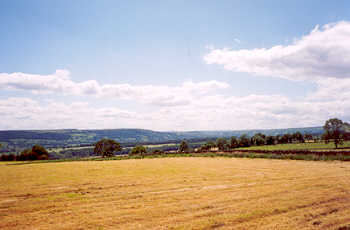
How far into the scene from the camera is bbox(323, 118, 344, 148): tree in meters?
99.2

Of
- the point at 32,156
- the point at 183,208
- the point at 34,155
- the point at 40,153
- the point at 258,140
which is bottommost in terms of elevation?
the point at 32,156

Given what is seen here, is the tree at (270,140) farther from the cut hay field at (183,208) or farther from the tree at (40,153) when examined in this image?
the cut hay field at (183,208)

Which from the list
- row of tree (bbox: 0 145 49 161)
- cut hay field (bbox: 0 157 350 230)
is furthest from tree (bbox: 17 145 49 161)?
cut hay field (bbox: 0 157 350 230)

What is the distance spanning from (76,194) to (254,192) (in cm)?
1444

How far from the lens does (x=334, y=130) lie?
3939 inches

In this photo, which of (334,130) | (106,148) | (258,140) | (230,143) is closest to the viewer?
(334,130)

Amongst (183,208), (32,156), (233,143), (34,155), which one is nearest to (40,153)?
(34,155)

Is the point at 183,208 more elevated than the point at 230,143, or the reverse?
the point at 183,208

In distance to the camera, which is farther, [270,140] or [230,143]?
[230,143]

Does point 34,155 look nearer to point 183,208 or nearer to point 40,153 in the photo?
point 40,153

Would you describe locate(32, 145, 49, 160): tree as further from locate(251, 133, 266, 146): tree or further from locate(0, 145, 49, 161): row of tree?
locate(251, 133, 266, 146): tree

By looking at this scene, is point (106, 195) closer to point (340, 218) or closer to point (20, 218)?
point (20, 218)

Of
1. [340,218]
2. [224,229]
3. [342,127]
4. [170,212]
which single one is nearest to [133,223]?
[170,212]

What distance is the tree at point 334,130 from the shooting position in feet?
325
